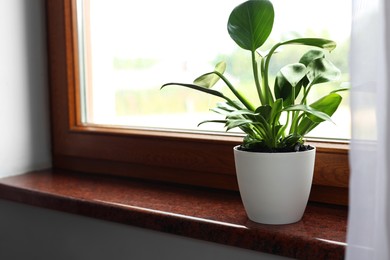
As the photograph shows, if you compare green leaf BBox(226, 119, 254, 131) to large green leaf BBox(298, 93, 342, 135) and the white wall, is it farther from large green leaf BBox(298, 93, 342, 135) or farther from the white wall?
the white wall

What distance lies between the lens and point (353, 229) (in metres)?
0.65

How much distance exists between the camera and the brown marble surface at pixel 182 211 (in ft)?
2.70

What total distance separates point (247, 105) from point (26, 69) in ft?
2.23

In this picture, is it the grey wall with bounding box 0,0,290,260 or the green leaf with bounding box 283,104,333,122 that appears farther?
the grey wall with bounding box 0,0,290,260

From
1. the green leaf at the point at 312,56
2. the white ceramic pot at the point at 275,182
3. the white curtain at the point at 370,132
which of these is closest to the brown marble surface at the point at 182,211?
the white ceramic pot at the point at 275,182

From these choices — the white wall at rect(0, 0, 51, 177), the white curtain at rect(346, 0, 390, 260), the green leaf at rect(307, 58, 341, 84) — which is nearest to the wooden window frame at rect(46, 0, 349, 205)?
the white wall at rect(0, 0, 51, 177)

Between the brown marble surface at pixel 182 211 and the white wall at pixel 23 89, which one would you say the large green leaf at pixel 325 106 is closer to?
the brown marble surface at pixel 182 211

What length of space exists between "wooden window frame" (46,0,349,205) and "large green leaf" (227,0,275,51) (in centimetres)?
24

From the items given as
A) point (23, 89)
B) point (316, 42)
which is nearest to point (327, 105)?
point (316, 42)

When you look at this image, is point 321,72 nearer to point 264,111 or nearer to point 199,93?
point 264,111

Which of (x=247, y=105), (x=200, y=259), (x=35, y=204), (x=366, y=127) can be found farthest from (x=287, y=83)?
(x=35, y=204)

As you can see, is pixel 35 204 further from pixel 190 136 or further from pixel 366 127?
pixel 366 127

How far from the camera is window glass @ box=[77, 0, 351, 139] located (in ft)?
A: 3.19

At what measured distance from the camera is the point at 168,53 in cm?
120
